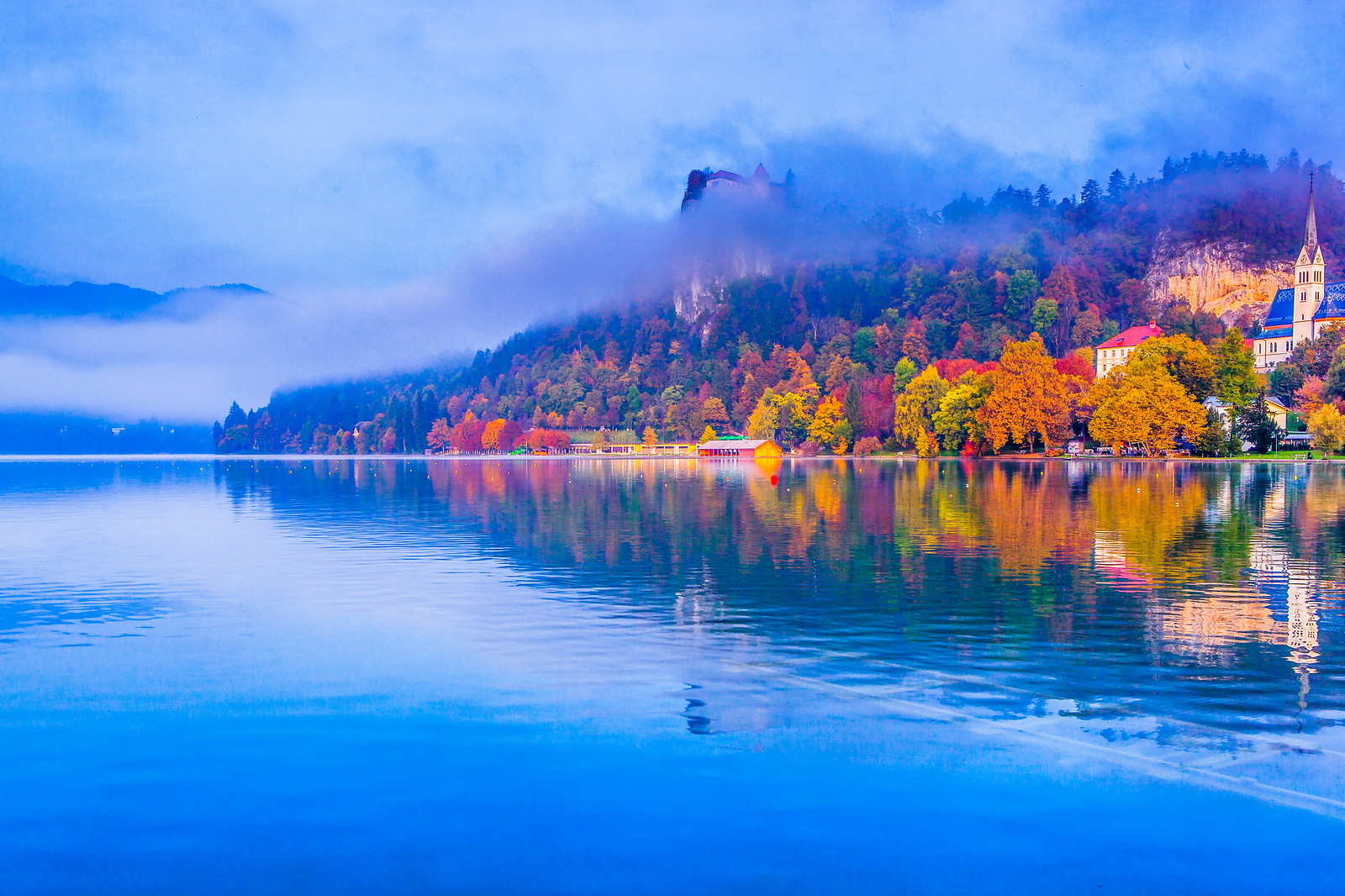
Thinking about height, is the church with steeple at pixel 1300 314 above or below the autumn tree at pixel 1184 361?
above

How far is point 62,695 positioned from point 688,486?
59.8 meters

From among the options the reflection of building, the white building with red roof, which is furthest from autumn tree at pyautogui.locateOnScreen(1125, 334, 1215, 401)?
the reflection of building

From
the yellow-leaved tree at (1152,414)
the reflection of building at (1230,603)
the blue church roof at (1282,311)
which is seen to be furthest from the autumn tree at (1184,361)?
the reflection of building at (1230,603)

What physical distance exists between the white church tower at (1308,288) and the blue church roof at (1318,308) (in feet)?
4.53

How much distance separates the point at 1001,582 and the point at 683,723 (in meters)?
13.7

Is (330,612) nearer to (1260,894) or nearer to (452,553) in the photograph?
(452,553)

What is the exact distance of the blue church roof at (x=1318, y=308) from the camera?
532 feet

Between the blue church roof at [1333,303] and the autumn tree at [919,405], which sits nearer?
the autumn tree at [919,405]

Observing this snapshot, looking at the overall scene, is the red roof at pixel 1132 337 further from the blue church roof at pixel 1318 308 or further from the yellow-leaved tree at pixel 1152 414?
the yellow-leaved tree at pixel 1152 414

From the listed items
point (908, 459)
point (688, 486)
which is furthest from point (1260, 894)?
point (908, 459)

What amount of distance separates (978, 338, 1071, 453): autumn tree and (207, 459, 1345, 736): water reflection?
217 ft

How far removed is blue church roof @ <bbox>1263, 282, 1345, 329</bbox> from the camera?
162 metres

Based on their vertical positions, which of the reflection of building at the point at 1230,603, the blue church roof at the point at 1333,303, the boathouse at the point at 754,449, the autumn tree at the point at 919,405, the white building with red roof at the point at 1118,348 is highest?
the blue church roof at the point at 1333,303

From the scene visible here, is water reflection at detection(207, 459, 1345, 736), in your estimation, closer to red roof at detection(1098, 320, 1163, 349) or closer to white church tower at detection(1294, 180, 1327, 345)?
red roof at detection(1098, 320, 1163, 349)
